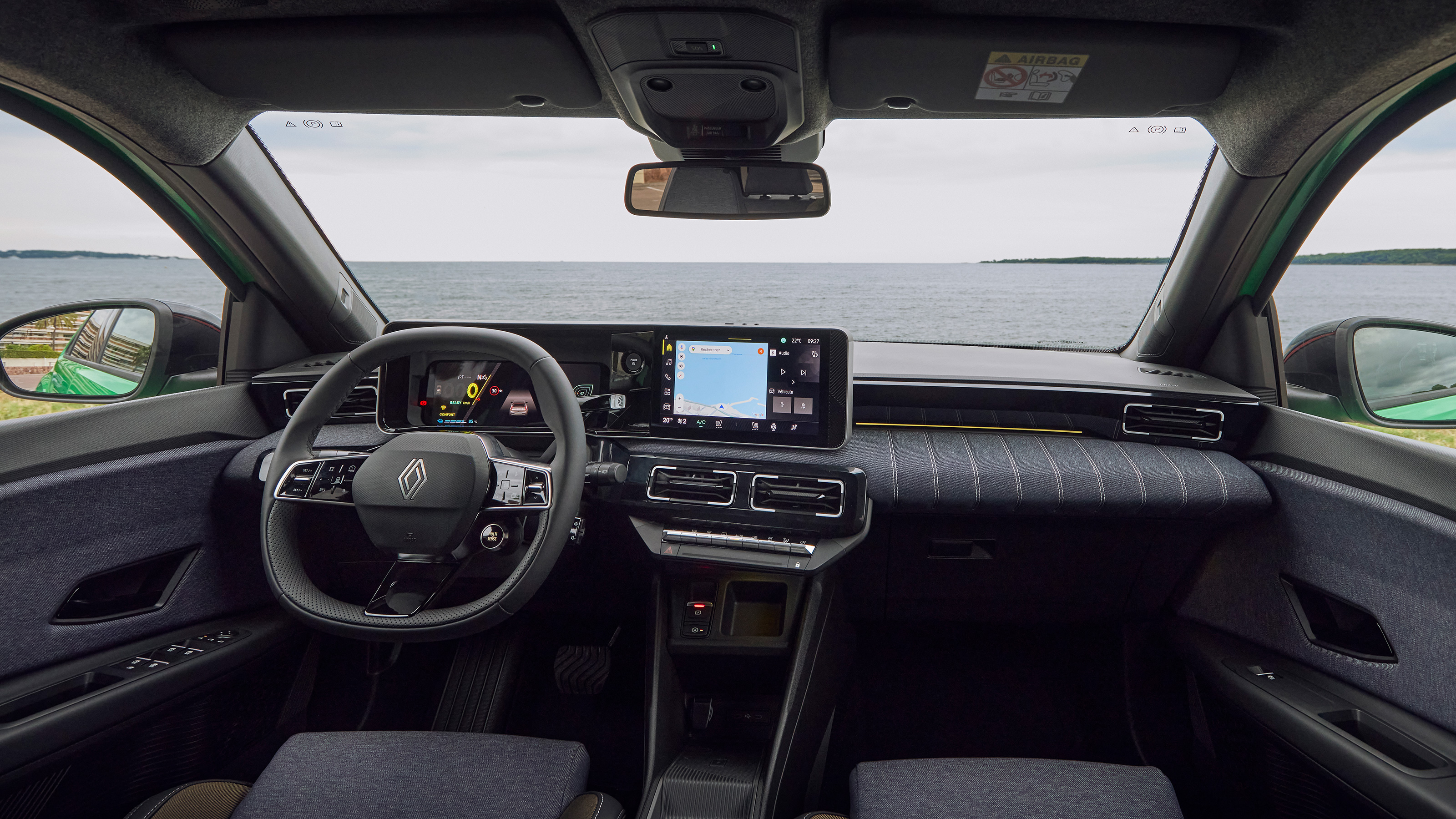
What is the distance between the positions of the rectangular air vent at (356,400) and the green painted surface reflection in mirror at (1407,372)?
3.33 metres

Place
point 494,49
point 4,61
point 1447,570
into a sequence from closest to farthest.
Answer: point 1447,570
point 4,61
point 494,49

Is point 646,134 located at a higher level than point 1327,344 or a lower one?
higher

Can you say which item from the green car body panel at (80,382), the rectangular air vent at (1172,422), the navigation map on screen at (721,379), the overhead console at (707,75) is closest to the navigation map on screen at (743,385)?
the navigation map on screen at (721,379)

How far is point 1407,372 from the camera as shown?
2.32 meters

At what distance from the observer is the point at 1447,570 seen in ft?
5.62

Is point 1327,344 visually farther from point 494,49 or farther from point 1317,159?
point 494,49

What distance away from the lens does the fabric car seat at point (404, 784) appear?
167cm

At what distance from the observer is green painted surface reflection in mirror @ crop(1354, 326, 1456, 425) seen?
7.20ft

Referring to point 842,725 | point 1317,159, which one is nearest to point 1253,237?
point 1317,159

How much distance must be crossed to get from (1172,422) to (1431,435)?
64 cm

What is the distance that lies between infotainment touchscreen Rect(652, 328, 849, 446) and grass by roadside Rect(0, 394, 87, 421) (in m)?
1.81

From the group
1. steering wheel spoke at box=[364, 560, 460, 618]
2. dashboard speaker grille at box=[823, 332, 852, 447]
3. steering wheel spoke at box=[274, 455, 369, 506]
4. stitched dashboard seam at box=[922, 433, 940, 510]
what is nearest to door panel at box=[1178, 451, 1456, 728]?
stitched dashboard seam at box=[922, 433, 940, 510]

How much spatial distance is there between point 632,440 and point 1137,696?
2.10 m

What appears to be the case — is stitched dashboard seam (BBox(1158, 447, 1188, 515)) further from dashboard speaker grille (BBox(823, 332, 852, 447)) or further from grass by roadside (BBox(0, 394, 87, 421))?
grass by roadside (BBox(0, 394, 87, 421))
